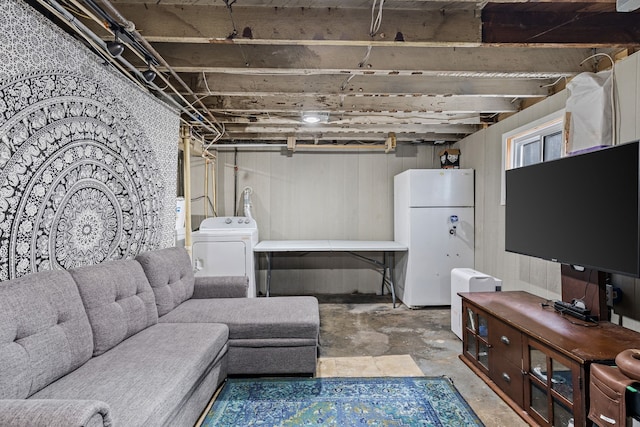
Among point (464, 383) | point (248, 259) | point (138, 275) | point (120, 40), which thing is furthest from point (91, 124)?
point (464, 383)

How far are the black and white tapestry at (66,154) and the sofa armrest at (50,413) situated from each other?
0.77 metres

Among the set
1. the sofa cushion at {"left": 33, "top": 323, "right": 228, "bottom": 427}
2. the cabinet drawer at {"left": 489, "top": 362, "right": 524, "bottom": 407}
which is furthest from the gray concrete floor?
the sofa cushion at {"left": 33, "top": 323, "right": 228, "bottom": 427}

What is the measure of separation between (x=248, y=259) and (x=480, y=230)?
9.05 ft

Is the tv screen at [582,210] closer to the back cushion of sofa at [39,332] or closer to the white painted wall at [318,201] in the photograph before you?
the white painted wall at [318,201]

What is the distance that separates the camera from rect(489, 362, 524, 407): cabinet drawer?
6.59 ft

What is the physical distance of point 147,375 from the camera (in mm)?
1561

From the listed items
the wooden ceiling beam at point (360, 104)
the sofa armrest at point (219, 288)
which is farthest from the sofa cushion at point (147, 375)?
the wooden ceiling beam at point (360, 104)

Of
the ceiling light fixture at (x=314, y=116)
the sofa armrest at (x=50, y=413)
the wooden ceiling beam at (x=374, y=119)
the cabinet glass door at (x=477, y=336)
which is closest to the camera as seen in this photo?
the sofa armrest at (x=50, y=413)

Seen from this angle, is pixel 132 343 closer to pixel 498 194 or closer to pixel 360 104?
pixel 360 104

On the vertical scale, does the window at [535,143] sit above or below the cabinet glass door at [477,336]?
above

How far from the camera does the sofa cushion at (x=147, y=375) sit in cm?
136

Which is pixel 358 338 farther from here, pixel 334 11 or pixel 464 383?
pixel 334 11

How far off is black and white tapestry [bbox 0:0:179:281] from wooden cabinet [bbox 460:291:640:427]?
264cm

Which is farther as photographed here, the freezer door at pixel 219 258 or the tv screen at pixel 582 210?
the freezer door at pixel 219 258
